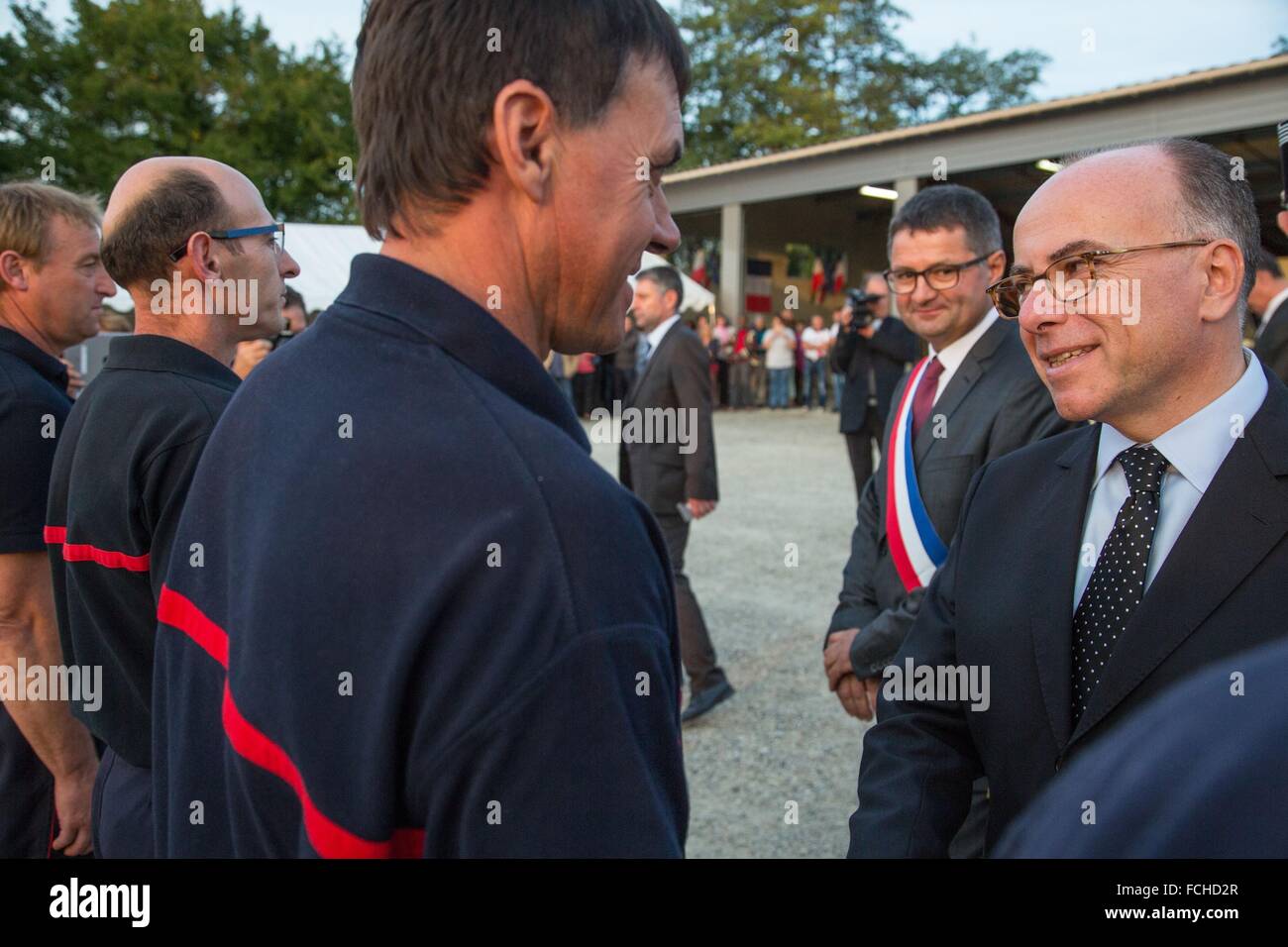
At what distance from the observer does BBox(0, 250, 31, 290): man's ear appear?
2754mm

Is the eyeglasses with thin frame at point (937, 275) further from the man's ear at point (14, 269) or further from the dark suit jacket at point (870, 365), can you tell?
the dark suit jacket at point (870, 365)

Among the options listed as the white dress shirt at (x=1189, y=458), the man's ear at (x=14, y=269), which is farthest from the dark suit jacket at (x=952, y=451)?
the man's ear at (x=14, y=269)

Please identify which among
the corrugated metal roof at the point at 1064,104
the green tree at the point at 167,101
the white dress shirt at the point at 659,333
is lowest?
the white dress shirt at the point at 659,333

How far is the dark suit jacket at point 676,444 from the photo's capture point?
5574 millimetres

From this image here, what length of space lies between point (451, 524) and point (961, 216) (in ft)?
9.96

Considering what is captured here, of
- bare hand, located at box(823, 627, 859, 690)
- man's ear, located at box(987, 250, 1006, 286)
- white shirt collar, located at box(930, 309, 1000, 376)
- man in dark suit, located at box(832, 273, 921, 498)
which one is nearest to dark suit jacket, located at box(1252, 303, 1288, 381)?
man's ear, located at box(987, 250, 1006, 286)

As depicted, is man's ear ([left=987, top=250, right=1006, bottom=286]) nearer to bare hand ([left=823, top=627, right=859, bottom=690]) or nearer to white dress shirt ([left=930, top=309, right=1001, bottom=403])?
white dress shirt ([left=930, top=309, right=1001, bottom=403])

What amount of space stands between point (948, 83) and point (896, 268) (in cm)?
4220

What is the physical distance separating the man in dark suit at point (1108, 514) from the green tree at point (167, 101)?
28059 mm

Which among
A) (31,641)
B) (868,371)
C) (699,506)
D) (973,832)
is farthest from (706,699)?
(868,371)

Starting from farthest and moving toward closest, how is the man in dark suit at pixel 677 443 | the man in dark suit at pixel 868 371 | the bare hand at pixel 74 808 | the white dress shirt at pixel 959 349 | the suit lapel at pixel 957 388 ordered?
1. the man in dark suit at pixel 868 371
2. the man in dark suit at pixel 677 443
3. the white dress shirt at pixel 959 349
4. the suit lapel at pixel 957 388
5. the bare hand at pixel 74 808

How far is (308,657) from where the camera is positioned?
0.93 metres

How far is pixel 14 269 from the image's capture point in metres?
2.77

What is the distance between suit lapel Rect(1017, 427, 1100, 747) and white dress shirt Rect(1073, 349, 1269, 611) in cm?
3
